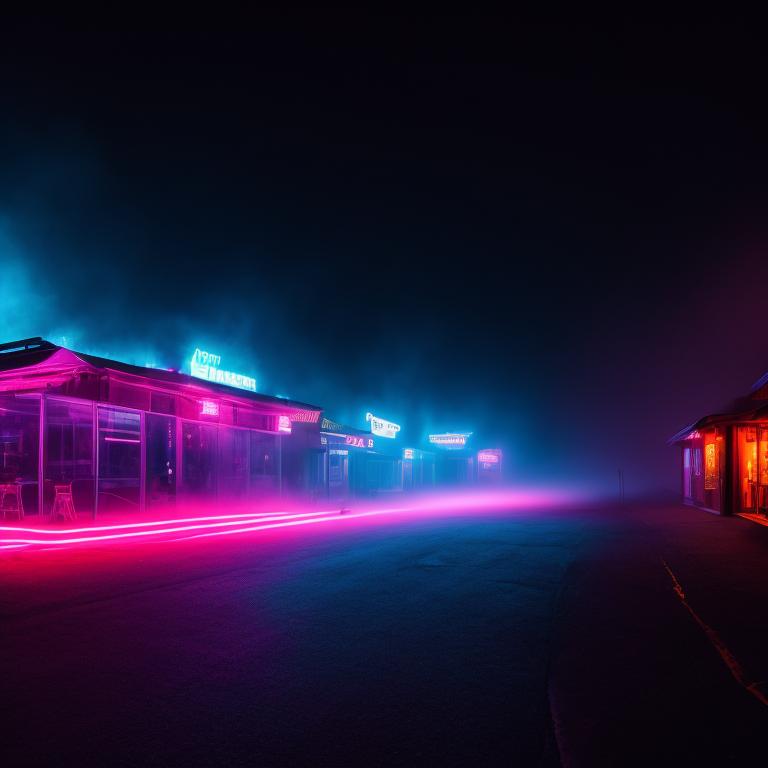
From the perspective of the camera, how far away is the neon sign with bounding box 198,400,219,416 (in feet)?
69.4

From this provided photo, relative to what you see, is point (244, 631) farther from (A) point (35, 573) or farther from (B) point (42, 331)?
(B) point (42, 331)

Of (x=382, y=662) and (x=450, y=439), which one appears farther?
(x=450, y=439)

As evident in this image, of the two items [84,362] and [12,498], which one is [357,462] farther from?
[84,362]

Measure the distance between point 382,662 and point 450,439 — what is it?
54.0 metres

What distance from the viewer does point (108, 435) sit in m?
18.0

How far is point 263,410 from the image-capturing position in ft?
82.4

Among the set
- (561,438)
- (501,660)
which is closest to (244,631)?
(501,660)

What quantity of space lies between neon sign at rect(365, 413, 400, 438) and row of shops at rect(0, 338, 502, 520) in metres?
8.70

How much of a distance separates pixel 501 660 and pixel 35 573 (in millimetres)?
7919

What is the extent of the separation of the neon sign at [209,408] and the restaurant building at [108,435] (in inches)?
1.5

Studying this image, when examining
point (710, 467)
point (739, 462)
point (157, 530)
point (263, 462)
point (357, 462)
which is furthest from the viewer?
point (357, 462)

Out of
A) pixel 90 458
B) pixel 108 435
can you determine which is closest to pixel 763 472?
pixel 108 435

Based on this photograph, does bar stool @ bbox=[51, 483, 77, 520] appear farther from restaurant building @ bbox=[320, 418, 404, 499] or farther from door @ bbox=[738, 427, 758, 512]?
door @ bbox=[738, 427, 758, 512]

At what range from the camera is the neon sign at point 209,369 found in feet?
83.1
